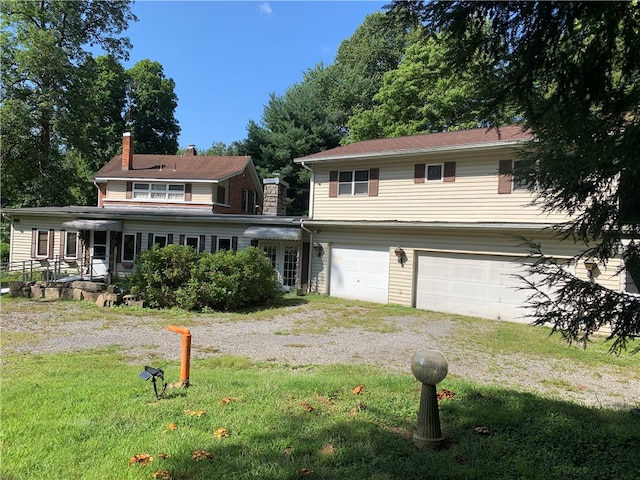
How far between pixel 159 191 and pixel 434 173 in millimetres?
15711

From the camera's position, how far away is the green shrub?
491 inches

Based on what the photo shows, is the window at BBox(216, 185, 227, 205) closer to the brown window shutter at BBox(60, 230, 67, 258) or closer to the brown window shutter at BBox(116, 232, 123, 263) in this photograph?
the brown window shutter at BBox(116, 232, 123, 263)

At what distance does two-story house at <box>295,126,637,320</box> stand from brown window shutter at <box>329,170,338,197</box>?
0.04 metres

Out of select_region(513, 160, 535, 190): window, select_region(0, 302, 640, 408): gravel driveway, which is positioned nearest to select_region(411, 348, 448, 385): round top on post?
select_region(513, 160, 535, 190): window

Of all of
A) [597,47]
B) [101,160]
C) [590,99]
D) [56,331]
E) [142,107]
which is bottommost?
[56,331]

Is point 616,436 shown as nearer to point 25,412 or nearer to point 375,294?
point 25,412

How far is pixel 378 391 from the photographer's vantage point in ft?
15.9

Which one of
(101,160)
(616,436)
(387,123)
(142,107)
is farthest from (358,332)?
(142,107)

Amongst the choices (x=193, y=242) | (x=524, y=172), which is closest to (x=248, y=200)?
(x=193, y=242)

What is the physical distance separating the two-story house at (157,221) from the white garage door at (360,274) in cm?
157

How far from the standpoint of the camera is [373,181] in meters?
14.9

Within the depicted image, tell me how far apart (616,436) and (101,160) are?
40.3 meters

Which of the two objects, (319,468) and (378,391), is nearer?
(319,468)

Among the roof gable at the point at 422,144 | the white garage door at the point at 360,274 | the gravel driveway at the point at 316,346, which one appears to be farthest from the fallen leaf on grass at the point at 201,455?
the white garage door at the point at 360,274
